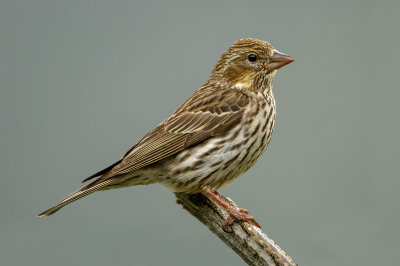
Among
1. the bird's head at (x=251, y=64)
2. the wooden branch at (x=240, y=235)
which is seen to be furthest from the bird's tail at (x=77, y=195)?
the bird's head at (x=251, y=64)

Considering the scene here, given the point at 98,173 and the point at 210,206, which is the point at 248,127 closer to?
the point at 210,206

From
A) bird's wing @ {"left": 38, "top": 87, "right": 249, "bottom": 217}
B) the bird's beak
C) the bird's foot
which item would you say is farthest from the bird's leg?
the bird's beak

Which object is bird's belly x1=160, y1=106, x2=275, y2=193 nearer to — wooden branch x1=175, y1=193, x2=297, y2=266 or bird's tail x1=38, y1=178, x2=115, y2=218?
wooden branch x1=175, y1=193, x2=297, y2=266

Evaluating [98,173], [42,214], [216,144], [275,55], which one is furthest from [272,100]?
[42,214]

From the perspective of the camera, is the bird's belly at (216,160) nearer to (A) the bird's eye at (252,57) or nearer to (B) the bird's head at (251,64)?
(B) the bird's head at (251,64)

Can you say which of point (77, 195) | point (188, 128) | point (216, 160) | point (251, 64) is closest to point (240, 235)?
point (216, 160)
